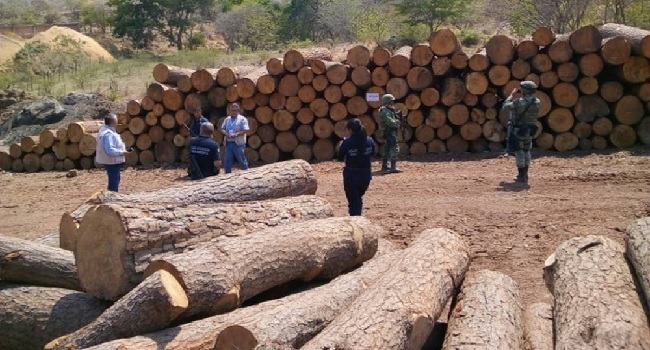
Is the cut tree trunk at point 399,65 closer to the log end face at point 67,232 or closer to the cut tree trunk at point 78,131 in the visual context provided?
the cut tree trunk at point 78,131

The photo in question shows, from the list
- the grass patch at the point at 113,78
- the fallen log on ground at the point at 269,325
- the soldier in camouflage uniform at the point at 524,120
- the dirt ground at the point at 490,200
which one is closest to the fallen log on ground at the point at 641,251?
the dirt ground at the point at 490,200

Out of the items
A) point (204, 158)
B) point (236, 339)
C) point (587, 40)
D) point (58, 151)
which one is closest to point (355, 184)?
point (204, 158)

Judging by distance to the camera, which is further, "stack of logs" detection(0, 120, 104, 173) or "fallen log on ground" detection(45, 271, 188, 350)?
"stack of logs" detection(0, 120, 104, 173)

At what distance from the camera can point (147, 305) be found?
513 cm

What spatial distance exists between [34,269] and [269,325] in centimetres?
272

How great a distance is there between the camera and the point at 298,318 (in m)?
5.27

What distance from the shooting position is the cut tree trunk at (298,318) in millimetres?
4840

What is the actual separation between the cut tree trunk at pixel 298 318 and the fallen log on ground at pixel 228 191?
1.93 metres

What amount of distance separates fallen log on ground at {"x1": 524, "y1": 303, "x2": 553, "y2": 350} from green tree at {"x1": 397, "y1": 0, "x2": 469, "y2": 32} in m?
27.2

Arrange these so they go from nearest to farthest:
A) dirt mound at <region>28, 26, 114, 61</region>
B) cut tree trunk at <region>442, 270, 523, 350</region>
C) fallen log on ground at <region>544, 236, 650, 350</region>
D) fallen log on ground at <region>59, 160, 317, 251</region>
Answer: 1. fallen log on ground at <region>544, 236, 650, 350</region>
2. cut tree trunk at <region>442, 270, 523, 350</region>
3. fallen log on ground at <region>59, 160, 317, 251</region>
4. dirt mound at <region>28, 26, 114, 61</region>

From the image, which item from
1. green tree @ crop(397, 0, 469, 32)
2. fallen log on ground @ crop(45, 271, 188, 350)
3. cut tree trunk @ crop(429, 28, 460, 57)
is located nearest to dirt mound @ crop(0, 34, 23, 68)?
green tree @ crop(397, 0, 469, 32)

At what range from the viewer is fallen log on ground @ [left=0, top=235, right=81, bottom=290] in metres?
6.59

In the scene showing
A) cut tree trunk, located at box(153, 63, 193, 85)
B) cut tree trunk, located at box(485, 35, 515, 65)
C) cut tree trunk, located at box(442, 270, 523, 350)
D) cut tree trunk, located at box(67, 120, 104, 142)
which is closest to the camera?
cut tree trunk, located at box(442, 270, 523, 350)

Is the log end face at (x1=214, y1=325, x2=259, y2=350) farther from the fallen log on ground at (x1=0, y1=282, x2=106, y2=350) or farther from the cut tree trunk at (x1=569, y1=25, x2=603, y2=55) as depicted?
the cut tree trunk at (x1=569, y1=25, x2=603, y2=55)
